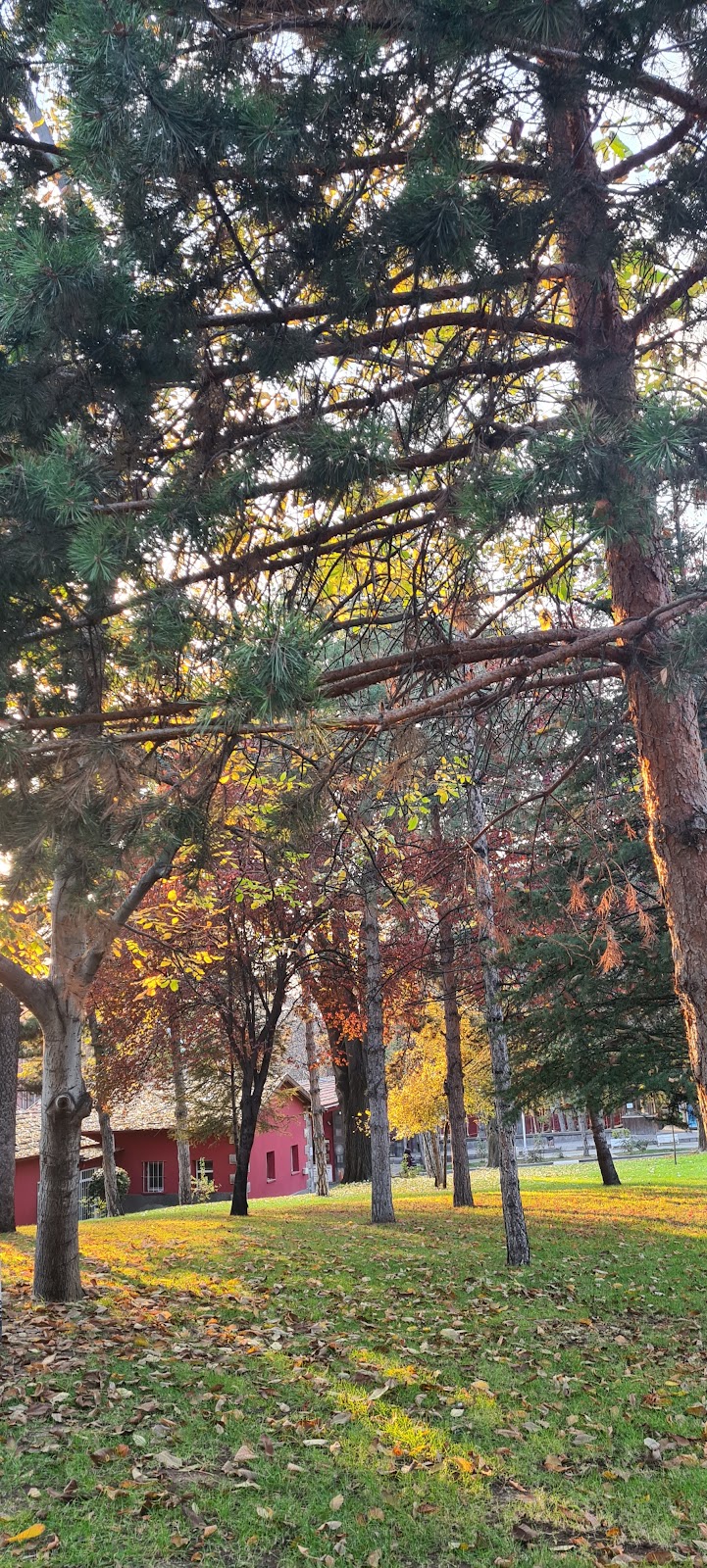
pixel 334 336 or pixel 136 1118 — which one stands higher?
pixel 334 336

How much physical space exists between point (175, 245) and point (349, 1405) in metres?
6.58

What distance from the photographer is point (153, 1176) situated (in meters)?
31.7

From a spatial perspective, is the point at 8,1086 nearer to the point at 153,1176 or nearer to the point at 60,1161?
the point at 60,1161

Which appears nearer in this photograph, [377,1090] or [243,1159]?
[377,1090]

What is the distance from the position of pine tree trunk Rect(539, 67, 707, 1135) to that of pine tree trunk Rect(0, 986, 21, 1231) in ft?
39.3

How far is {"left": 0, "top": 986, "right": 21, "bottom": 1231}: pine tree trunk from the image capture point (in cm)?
1420

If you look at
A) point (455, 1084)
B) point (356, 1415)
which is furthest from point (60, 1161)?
point (455, 1084)

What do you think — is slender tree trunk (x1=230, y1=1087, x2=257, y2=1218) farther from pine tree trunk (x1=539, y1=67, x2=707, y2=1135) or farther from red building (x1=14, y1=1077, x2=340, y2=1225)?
pine tree trunk (x1=539, y1=67, x2=707, y2=1135)

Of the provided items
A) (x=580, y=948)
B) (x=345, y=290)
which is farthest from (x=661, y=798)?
(x=580, y=948)

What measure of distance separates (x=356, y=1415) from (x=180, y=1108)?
19.3 m

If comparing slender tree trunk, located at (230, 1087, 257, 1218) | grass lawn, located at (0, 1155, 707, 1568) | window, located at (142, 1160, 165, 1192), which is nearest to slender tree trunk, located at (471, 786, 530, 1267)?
grass lawn, located at (0, 1155, 707, 1568)

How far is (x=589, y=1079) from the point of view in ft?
33.2

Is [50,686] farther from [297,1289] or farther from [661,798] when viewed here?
[297,1289]

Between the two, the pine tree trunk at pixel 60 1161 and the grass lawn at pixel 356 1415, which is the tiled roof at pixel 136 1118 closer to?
the grass lawn at pixel 356 1415
